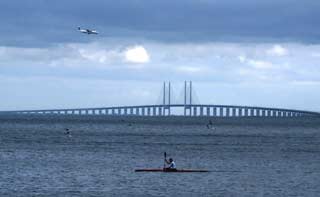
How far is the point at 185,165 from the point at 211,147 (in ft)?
101

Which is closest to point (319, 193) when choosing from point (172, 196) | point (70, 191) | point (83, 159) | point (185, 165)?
point (172, 196)

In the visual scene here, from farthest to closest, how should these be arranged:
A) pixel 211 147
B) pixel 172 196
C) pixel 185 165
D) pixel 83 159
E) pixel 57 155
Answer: pixel 211 147, pixel 57 155, pixel 83 159, pixel 185 165, pixel 172 196

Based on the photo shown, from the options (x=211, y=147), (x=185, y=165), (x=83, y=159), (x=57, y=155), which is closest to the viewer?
(x=185, y=165)

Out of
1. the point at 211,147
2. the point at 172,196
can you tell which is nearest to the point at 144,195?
the point at 172,196

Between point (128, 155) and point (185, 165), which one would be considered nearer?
point (185, 165)

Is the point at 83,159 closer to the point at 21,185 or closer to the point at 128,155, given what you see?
the point at 128,155

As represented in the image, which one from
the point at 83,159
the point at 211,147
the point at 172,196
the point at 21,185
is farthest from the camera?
the point at 211,147

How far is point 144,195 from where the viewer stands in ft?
169

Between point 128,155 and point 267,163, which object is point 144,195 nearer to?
point 267,163

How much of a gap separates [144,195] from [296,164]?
28.2 meters

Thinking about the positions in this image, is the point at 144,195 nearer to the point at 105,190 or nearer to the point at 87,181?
the point at 105,190

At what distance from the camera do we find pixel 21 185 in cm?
5556

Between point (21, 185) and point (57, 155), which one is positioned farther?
point (57, 155)

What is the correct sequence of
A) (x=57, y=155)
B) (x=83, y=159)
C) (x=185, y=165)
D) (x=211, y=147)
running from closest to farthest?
1. (x=185, y=165)
2. (x=83, y=159)
3. (x=57, y=155)
4. (x=211, y=147)
